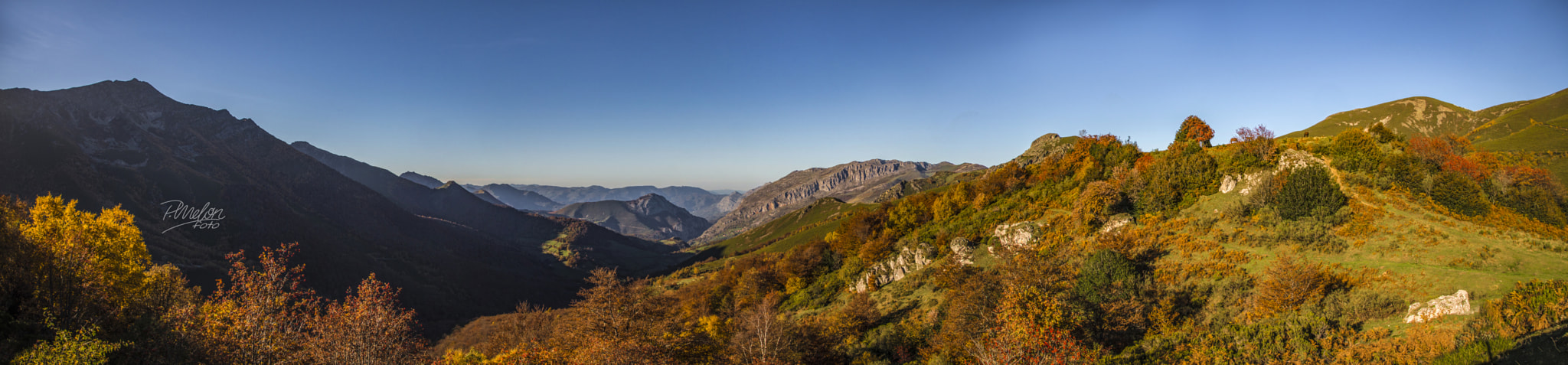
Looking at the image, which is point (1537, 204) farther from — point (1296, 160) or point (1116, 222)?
point (1116, 222)

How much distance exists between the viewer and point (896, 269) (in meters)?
49.0

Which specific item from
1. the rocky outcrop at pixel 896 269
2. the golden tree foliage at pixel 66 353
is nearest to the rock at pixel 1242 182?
the rocky outcrop at pixel 896 269

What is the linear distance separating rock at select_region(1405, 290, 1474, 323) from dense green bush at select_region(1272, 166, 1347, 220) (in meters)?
11.2

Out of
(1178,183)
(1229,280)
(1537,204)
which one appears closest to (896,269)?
(1178,183)

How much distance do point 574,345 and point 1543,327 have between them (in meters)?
32.4

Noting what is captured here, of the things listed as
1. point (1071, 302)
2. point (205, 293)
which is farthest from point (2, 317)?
point (205, 293)

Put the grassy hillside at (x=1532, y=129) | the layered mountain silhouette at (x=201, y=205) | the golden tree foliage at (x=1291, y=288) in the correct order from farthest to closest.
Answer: the layered mountain silhouette at (x=201, y=205) < the grassy hillside at (x=1532, y=129) < the golden tree foliage at (x=1291, y=288)

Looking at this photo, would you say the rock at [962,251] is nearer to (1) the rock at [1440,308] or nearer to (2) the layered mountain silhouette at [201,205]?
(1) the rock at [1440,308]

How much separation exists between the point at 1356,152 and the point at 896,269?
1291 inches

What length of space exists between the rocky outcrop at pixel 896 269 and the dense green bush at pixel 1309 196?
25.5 metres

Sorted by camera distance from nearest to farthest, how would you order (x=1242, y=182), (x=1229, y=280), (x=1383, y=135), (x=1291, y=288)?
(x=1291, y=288) < (x=1229, y=280) < (x=1383, y=135) < (x=1242, y=182)

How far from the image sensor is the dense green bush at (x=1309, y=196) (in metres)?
26.0

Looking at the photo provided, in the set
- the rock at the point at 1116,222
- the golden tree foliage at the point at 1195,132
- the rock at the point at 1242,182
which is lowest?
the rock at the point at 1116,222

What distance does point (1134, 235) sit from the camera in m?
31.8
